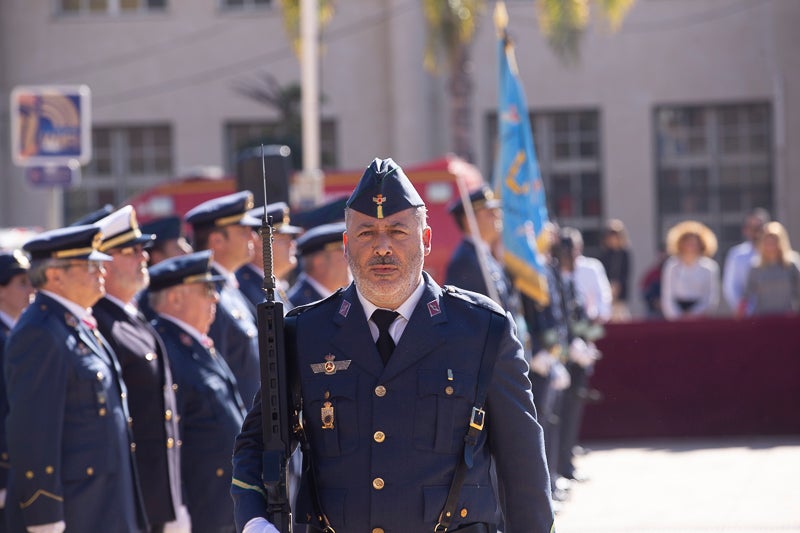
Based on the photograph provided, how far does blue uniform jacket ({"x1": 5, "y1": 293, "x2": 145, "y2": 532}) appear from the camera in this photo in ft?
18.2

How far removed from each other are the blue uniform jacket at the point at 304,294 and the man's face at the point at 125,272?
1.17m

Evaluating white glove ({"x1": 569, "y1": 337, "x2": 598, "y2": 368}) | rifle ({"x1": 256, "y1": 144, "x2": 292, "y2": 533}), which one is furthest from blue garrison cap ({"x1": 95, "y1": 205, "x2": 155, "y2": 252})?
white glove ({"x1": 569, "y1": 337, "x2": 598, "y2": 368})

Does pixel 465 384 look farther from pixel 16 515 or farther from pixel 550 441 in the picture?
pixel 550 441

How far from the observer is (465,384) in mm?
4078

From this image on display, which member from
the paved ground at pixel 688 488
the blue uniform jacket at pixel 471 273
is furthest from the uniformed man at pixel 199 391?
the paved ground at pixel 688 488

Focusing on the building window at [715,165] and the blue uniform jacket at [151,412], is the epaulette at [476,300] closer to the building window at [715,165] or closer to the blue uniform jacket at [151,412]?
the blue uniform jacket at [151,412]

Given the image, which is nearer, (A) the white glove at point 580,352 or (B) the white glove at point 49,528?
(B) the white glove at point 49,528

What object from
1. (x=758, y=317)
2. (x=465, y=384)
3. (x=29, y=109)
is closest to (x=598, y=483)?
(x=758, y=317)

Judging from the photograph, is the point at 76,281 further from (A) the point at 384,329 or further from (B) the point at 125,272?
(A) the point at 384,329

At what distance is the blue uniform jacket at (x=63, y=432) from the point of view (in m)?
5.55

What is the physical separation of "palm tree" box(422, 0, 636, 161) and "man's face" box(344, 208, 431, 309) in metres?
18.1

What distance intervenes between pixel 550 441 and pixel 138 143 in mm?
18117

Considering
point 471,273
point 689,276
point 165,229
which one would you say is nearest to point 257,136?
point 689,276

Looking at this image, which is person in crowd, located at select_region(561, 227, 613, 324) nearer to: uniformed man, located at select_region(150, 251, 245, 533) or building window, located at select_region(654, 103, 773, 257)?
uniformed man, located at select_region(150, 251, 245, 533)
